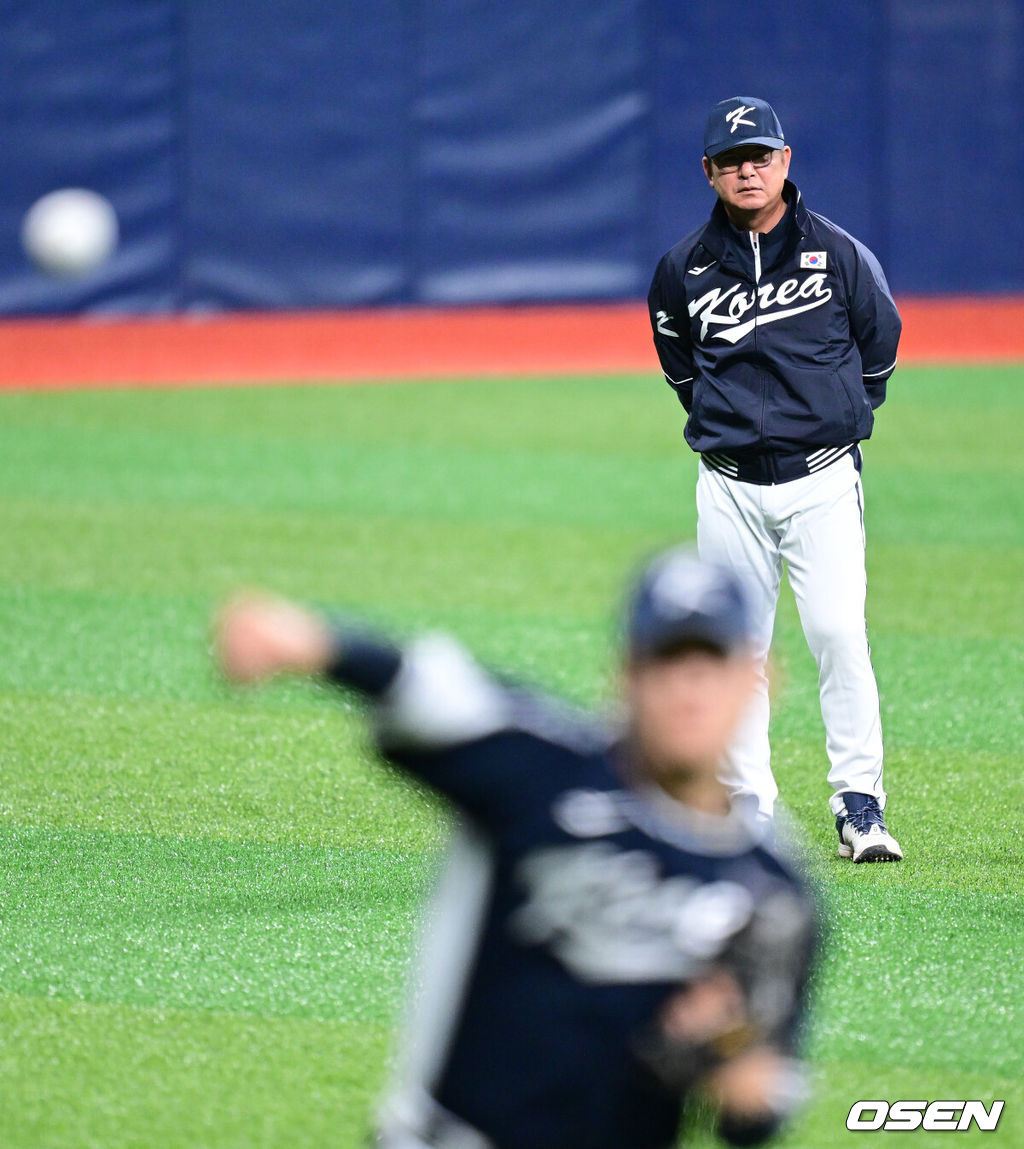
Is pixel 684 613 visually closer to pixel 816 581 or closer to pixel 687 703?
pixel 687 703

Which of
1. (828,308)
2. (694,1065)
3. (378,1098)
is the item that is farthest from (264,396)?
(694,1065)

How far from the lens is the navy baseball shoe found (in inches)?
236

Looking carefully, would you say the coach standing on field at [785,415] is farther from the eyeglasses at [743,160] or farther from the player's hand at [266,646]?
the player's hand at [266,646]

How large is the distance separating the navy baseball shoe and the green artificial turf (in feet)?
0.19

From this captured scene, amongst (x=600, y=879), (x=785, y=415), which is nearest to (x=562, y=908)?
(x=600, y=879)

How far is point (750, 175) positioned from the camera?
19.3 ft

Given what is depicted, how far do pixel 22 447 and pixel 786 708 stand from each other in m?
8.67

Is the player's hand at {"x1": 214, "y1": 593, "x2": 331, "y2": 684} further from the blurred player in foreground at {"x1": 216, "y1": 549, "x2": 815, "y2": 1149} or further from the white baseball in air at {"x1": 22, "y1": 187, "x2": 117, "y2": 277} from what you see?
the white baseball in air at {"x1": 22, "y1": 187, "x2": 117, "y2": 277}

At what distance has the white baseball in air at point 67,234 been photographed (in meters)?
20.4

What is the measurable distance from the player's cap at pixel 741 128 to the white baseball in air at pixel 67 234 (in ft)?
50.6

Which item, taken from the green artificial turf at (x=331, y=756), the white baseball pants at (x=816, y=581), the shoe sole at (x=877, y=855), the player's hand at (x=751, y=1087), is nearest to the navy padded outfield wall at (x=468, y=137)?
the green artificial turf at (x=331, y=756)

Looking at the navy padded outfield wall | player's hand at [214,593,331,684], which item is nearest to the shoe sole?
player's hand at [214,593,331,684]

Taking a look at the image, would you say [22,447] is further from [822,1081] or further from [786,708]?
[822,1081]

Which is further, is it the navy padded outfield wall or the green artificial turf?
the navy padded outfield wall
